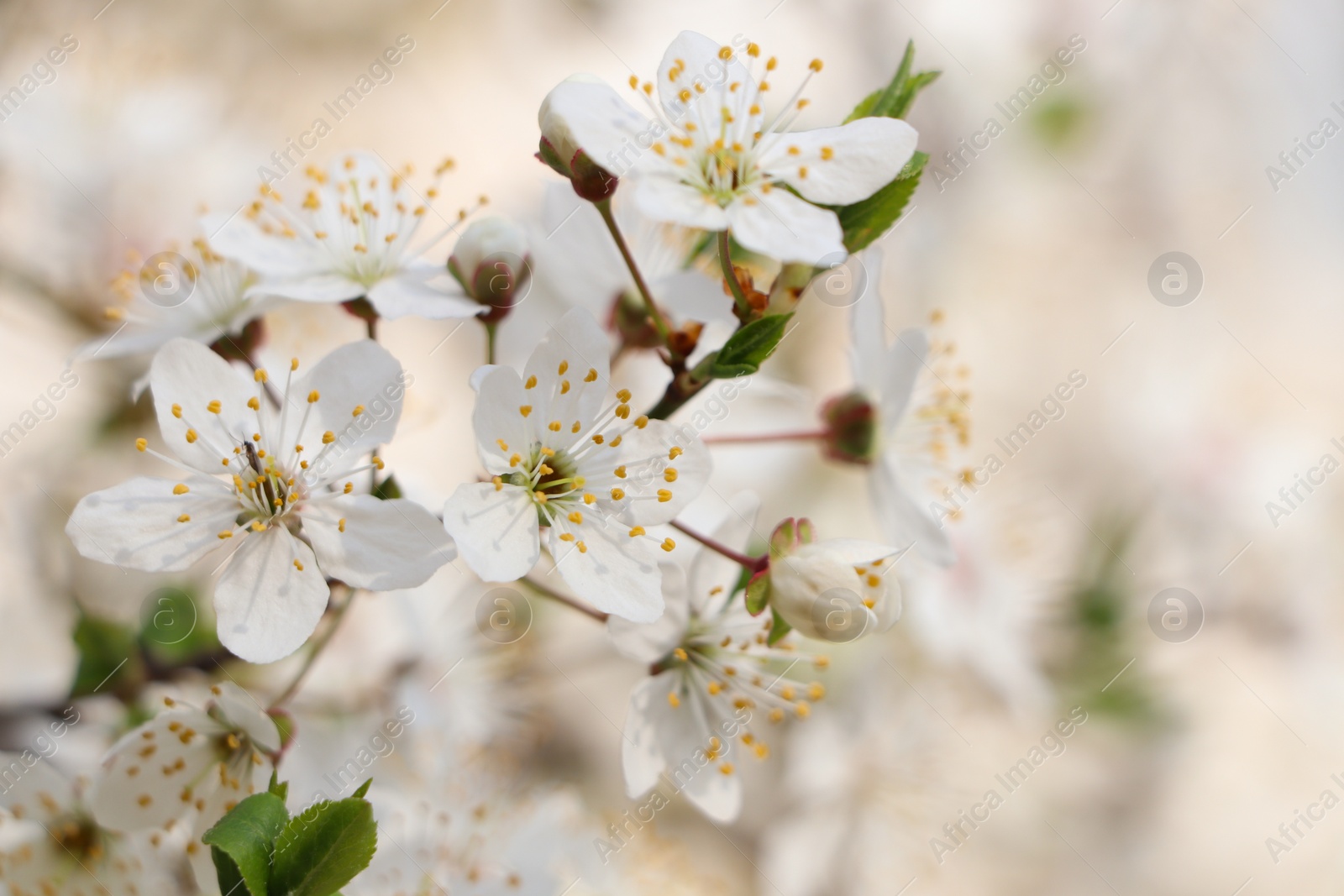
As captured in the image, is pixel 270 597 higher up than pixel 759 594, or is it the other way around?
pixel 759 594

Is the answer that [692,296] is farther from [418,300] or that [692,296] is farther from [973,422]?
[973,422]

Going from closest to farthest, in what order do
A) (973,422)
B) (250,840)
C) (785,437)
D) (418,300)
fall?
1. (250,840)
2. (418,300)
3. (785,437)
4. (973,422)

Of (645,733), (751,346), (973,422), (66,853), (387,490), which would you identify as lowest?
(66,853)

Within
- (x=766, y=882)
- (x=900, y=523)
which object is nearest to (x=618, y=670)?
(x=766, y=882)

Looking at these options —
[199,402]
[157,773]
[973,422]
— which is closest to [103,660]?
[157,773]

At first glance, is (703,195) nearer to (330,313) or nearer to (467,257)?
(467,257)

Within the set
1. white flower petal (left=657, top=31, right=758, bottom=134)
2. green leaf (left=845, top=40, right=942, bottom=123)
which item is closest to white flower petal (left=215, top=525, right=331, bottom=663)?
white flower petal (left=657, top=31, right=758, bottom=134)
